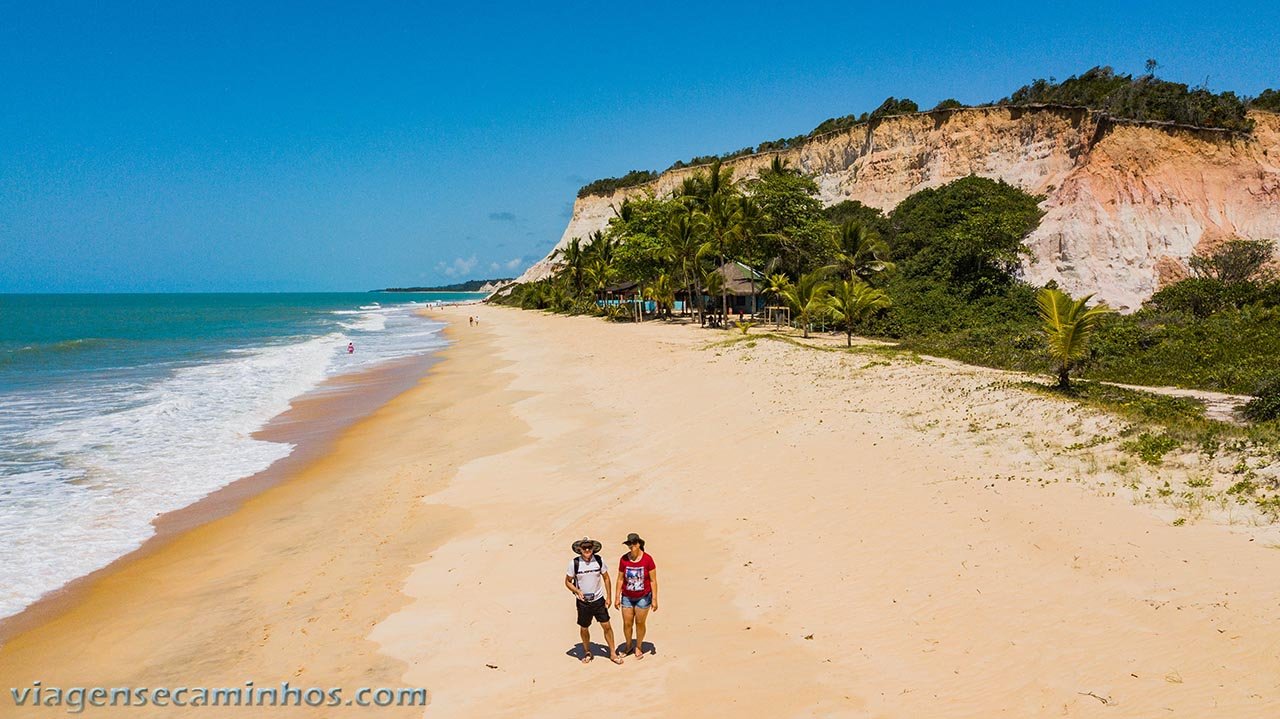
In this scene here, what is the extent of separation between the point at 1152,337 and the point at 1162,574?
1652 centimetres

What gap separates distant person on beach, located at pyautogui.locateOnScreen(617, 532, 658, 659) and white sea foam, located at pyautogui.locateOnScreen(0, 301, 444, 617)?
23.8ft

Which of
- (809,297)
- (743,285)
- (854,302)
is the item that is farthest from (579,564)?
(743,285)

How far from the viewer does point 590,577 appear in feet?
19.4

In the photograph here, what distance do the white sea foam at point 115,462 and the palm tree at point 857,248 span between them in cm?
2442

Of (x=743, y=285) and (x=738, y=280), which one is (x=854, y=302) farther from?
(x=738, y=280)

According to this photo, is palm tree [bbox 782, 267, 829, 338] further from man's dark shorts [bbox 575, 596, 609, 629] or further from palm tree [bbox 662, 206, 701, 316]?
man's dark shorts [bbox 575, 596, 609, 629]

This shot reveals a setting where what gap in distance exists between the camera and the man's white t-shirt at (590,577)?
5.86 meters

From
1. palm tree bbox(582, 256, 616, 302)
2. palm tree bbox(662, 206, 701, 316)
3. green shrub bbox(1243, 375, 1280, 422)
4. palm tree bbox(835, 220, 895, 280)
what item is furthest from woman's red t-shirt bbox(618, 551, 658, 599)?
palm tree bbox(582, 256, 616, 302)

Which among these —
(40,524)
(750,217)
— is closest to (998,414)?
(40,524)

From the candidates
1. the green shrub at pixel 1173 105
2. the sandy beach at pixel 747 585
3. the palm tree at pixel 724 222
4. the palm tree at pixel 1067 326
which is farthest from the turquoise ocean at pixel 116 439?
the green shrub at pixel 1173 105

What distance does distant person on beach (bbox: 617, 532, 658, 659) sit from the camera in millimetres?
5949

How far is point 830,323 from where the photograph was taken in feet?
109

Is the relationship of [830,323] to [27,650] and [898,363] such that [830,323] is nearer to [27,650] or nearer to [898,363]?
[898,363]

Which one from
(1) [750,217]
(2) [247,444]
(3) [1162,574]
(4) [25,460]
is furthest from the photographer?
(1) [750,217]
